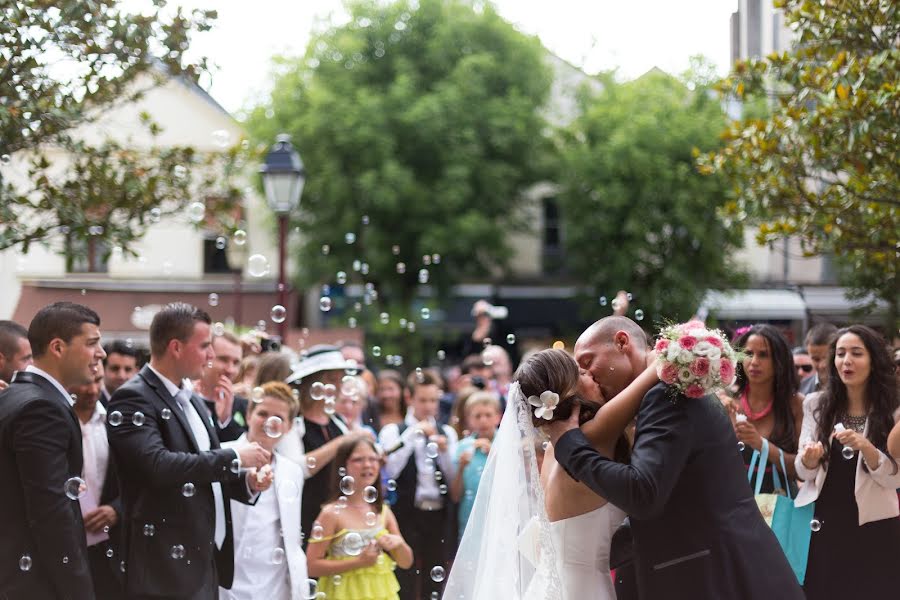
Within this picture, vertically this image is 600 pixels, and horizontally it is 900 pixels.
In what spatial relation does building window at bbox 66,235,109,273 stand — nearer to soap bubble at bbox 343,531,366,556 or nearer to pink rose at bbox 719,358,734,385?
soap bubble at bbox 343,531,366,556

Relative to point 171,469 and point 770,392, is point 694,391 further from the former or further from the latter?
point 770,392

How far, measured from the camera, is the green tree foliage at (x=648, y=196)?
25984 mm

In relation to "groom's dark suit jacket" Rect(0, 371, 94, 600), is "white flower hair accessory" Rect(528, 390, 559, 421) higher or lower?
higher

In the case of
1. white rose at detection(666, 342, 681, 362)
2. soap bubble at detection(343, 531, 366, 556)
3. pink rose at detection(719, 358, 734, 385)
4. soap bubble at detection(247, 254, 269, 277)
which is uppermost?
soap bubble at detection(247, 254, 269, 277)

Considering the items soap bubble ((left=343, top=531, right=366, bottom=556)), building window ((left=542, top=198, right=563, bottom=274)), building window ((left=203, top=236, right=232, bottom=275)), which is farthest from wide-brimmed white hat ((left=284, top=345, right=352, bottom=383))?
building window ((left=542, top=198, right=563, bottom=274))

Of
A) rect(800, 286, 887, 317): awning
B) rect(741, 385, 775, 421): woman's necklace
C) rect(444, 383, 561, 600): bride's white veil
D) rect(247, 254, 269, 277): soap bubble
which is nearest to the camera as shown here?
rect(444, 383, 561, 600): bride's white veil

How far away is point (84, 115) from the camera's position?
22.4 ft

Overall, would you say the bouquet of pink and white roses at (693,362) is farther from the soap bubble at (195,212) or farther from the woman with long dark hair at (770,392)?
the soap bubble at (195,212)

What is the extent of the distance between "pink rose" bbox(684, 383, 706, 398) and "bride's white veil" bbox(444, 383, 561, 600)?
637 mm

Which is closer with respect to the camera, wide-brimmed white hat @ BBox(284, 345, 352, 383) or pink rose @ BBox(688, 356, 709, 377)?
pink rose @ BBox(688, 356, 709, 377)

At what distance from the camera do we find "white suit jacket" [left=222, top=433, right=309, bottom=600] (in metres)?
5.71

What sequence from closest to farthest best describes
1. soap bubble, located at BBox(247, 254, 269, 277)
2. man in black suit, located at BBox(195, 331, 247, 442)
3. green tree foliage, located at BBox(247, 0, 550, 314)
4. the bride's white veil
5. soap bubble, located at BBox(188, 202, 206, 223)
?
the bride's white veil < man in black suit, located at BBox(195, 331, 247, 442) < soap bubble, located at BBox(188, 202, 206, 223) < soap bubble, located at BBox(247, 254, 269, 277) < green tree foliage, located at BBox(247, 0, 550, 314)

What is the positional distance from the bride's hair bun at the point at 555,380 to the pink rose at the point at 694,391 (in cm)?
40

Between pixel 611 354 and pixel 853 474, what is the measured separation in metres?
2.09
